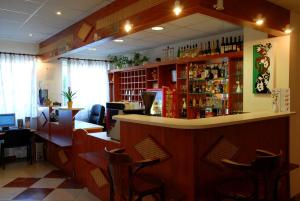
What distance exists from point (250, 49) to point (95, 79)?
4846mm

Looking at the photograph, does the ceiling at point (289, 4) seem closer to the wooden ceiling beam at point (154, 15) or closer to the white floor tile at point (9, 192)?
the wooden ceiling beam at point (154, 15)

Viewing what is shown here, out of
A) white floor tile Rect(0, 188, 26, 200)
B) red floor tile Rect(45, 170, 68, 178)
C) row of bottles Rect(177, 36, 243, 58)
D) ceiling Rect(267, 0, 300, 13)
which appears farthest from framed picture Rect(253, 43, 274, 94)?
white floor tile Rect(0, 188, 26, 200)

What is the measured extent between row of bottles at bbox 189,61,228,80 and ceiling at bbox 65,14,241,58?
A: 2.13 ft

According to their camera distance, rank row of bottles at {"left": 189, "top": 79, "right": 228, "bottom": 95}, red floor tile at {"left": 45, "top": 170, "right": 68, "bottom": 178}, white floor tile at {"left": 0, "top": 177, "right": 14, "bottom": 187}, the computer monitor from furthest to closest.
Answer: the computer monitor < row of bottles at {"left": 189, "top": 79, "right": 228, "bottom": 95} < red floor tile at {"left": 45, "top": 170, "right": 68, "bottom": 178} < white floor tile at {"left": 0, "top": 177, "right": 14, "bottom": 187}

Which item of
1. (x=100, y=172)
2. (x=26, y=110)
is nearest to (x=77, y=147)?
(x=100, y=172)

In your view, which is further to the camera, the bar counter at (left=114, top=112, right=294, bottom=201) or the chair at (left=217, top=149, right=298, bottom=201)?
the bar counter at (left=114, top=112, right=294, bottom=201)

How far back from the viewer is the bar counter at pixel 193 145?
2205 millimetres

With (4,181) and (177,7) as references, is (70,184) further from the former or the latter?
(177,7)

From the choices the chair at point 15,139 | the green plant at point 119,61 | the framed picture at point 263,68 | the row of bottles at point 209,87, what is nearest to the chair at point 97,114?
the green plant at point 119,61

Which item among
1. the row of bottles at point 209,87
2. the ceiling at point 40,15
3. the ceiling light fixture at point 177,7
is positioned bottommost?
the row of bottles at point 209,87

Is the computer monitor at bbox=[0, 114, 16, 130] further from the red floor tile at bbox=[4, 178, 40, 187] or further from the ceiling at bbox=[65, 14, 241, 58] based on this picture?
the ceiling at bbox=[65, 14, 241, 58]

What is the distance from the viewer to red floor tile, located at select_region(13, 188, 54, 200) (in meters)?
3.76

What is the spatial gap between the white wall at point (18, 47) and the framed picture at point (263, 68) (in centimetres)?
505

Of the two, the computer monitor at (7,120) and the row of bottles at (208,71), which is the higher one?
the row of bottles at (208,71)
